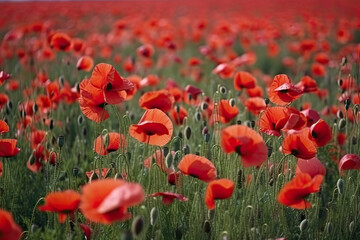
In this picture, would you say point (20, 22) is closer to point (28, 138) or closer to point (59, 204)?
point (28, 138)

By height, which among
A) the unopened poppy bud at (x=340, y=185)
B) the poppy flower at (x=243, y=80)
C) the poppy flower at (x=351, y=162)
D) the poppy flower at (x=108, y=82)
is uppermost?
the poppy flower at (x=108, y=82)

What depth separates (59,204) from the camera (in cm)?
133

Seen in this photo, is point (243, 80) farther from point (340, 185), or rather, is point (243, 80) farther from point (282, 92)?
point (340, 185)

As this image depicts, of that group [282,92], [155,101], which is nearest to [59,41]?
[155,101]

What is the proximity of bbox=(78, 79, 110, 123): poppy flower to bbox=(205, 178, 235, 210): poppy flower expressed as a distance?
0.60 metres

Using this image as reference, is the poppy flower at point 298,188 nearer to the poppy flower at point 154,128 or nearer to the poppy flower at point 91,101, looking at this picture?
the poppy flower at point 154,128

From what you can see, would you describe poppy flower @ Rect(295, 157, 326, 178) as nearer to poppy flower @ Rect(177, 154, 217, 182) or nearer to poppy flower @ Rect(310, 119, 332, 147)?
poppy flower @ Rect(310, 119, 332, 147)

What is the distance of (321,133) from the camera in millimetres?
1840

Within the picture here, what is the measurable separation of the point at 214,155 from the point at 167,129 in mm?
423

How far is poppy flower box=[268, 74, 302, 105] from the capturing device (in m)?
1.94

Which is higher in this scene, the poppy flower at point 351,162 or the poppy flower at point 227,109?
the poppy flower at point 227,109

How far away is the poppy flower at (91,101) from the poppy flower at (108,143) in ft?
0.35

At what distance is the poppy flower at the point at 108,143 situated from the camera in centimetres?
190

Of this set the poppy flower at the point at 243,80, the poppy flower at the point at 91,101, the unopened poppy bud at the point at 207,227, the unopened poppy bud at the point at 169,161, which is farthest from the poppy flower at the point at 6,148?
the poppy flower at the point at 243,80
